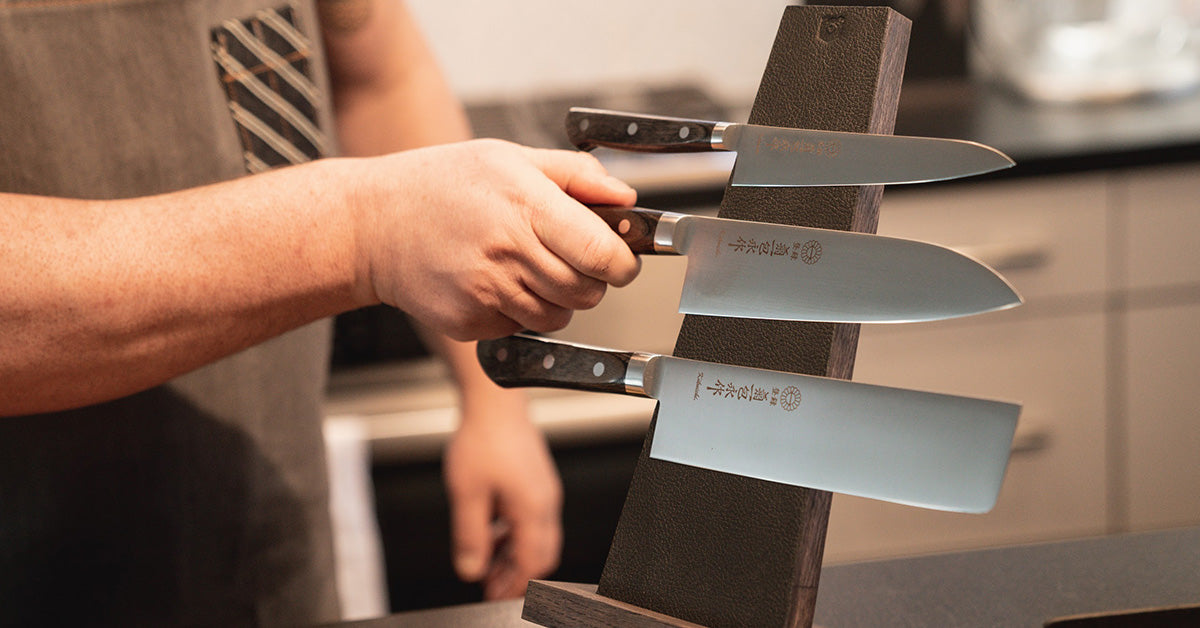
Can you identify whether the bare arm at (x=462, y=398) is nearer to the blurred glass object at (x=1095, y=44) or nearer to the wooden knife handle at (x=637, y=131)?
the wooden knife handle at (x=637, y=131)

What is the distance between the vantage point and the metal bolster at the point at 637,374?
0.51 m

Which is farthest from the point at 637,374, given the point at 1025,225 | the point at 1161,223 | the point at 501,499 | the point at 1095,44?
the point at 1095,44

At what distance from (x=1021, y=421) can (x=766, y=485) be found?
1151mm

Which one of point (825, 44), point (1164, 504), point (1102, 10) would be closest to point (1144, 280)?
point (1164, 504)

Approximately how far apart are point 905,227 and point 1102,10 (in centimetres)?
66

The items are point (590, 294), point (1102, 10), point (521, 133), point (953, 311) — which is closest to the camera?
point (953, 311)

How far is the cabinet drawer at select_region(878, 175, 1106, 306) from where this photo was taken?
4.76ft

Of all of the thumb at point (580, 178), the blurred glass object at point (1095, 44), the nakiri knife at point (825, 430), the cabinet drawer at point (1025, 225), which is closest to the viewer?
the nakiri knife at point (825, 430)

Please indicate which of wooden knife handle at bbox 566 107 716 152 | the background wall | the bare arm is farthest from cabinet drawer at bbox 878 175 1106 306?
wooden knife handle at bbox 566 107 716 152

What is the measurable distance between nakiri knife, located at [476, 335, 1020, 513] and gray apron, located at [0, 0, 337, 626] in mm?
408

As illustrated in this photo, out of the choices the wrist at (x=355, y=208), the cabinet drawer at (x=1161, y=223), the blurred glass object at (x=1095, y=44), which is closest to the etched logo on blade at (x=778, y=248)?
the wrist at (x=355, y=208)

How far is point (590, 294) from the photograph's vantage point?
548 millimetres

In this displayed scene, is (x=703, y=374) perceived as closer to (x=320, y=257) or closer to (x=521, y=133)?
(x=320, y=257)

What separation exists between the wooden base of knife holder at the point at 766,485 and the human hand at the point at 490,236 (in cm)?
6
